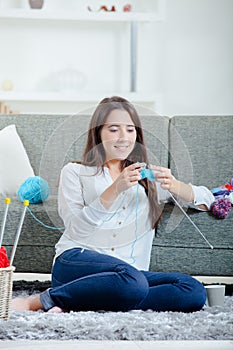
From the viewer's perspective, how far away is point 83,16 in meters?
4.58

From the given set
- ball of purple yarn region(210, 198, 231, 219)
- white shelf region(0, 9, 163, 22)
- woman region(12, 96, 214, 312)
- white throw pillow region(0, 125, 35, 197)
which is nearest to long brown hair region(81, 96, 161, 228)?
woman region(12, 96, 214, 312)

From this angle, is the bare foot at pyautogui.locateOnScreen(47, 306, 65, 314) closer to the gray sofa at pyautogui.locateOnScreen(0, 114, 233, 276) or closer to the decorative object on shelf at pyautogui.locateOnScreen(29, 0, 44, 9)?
the gray sofa at pyautogui.locateOnScreen(0, 114, 233, 276)

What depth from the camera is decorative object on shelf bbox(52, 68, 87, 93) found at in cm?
464

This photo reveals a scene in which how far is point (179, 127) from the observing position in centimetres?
326

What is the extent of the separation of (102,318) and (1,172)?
130 cm

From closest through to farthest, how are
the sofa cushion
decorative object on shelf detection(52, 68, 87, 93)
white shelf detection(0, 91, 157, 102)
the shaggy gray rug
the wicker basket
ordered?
the shaggy gray rug → the wicker basket → the sofa cushion → white shelf detection(0, 91, 157, 102) → decorative object on shelf detection(52, 68, 87, 93)

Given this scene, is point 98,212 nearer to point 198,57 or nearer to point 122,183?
point 122,183

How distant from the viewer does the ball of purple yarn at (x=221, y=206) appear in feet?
8.79

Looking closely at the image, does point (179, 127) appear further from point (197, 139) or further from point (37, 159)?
point (37, 159)

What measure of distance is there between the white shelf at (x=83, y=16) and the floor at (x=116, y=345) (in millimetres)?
3174

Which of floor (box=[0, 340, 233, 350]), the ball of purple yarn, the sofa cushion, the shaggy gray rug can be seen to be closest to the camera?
floor (box=[0, 340, 233, 350])

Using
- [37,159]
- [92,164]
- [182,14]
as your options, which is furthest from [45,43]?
[92,164]

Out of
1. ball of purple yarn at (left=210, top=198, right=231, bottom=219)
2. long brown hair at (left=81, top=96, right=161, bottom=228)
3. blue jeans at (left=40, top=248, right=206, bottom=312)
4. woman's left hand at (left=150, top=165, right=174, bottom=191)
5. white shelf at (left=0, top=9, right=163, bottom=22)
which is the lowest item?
blue jeans at (left=40, top=248, right=206, bottom=312)

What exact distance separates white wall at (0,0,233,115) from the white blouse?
8.58ft
